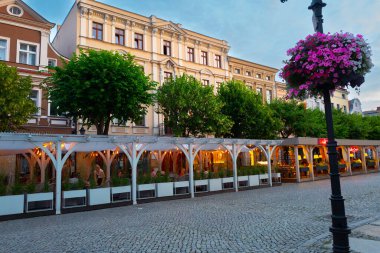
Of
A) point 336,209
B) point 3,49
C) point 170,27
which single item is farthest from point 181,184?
point 170,27

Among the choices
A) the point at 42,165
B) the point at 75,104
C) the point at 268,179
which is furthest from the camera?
the point at 268,179

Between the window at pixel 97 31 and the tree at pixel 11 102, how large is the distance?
929 centimetres

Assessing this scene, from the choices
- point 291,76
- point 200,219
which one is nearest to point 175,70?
point 200,219

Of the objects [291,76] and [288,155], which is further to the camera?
[288,155]

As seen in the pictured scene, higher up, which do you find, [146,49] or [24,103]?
[146,49]

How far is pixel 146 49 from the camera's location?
26.9 metres

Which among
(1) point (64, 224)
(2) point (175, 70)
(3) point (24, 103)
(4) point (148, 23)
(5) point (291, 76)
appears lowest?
(1) point (64, 224)

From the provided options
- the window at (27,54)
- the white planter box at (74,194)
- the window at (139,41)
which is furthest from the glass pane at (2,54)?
the white planter box at (74,194)

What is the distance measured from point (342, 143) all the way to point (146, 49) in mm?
19470

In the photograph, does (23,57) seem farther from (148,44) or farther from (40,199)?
A: (40,199)

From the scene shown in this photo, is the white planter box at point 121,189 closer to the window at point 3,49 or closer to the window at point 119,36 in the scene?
the window at point 3,49

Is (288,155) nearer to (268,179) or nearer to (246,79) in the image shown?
(268,179)

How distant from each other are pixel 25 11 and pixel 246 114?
711 inches

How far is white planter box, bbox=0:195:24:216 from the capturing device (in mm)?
10711
